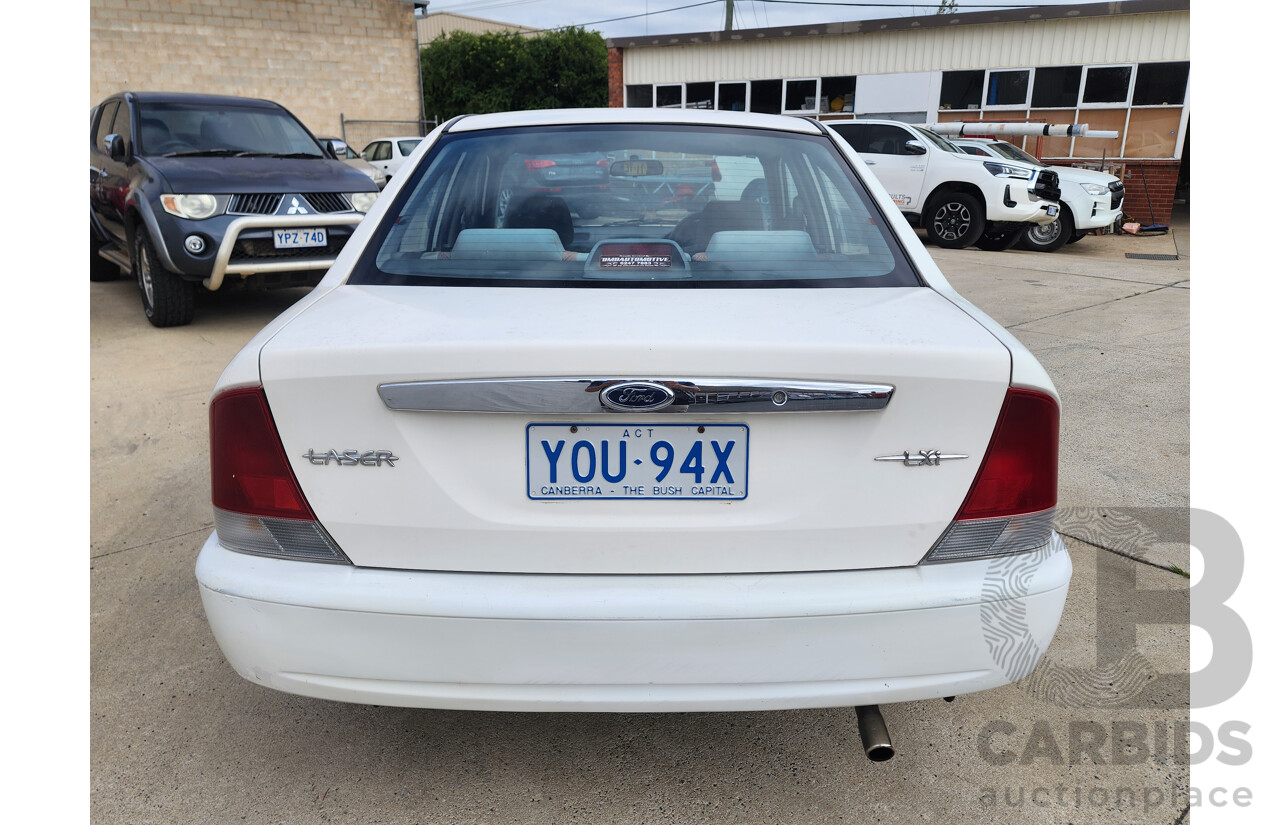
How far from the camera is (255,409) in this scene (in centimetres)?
161

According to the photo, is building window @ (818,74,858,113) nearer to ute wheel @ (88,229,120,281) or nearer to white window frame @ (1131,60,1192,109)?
white window frame @ (1131,60,1192,109)

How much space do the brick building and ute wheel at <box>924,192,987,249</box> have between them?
587 centimetres

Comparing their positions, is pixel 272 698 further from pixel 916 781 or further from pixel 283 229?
pixel 283 229

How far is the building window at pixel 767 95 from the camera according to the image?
1986cm

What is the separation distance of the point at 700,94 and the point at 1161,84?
9.51 metres

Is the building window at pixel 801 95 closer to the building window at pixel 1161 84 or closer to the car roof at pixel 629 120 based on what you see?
the building window at pixel 1161 84

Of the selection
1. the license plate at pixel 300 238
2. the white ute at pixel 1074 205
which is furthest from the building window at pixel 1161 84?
the license plate at pixel 300 238

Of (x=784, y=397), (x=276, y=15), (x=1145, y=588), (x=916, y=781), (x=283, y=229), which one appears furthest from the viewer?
(x=276, y=15)

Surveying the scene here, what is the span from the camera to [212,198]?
6059 mm

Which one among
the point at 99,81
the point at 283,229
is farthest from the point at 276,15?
the point at 283,229

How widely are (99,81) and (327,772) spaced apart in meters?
21.3

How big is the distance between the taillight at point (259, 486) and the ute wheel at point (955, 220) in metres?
11.8

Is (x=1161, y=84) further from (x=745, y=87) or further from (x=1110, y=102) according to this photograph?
(x=745, y=87)

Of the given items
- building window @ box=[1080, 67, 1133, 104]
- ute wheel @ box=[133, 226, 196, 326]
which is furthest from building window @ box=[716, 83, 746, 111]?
ute wheel @ box=[133, 226, 196, 326]
